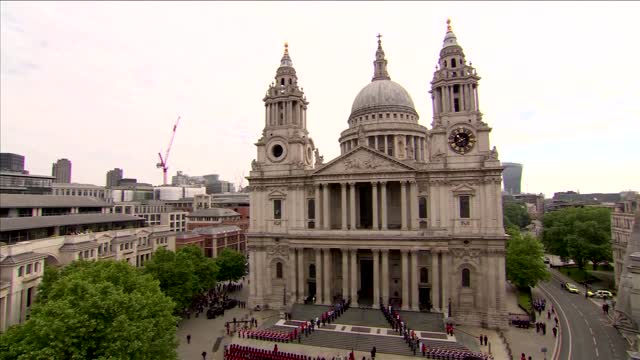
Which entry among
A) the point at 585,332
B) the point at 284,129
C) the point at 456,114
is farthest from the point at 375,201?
the point at 585,332

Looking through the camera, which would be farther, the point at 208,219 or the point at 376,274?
the point at 208,219

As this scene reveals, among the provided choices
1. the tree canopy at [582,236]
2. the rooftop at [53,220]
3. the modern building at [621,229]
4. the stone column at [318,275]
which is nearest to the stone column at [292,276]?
the stone column at [318,275]

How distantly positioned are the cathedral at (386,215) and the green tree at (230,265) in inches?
431

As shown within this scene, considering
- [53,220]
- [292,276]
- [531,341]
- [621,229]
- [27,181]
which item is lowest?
[531,341]

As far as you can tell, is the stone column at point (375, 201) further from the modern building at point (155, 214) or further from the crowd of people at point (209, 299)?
the modern building at point (155, 214)

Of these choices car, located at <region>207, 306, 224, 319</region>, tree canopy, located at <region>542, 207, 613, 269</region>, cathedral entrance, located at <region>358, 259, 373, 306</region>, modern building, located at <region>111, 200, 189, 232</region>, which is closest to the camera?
car, located at <region>207, 306, 224, 319</region>

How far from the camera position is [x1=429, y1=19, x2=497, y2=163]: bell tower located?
4722 centimetres

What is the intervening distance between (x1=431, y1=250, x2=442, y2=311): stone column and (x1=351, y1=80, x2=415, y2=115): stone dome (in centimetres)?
3255

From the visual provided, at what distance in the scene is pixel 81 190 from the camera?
127 m

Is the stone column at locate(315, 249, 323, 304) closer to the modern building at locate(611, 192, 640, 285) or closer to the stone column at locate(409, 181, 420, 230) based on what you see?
the stone column at locate(409, 181, 420, 230)

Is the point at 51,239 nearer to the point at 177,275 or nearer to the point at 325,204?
the point at 177,275

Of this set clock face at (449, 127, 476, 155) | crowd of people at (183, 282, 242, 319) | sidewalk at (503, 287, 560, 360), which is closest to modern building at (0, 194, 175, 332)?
crowd of people at (183, 282, 242, 319)

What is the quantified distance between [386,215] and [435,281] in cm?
1064

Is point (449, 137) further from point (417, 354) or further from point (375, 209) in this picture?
point (417, 354)
